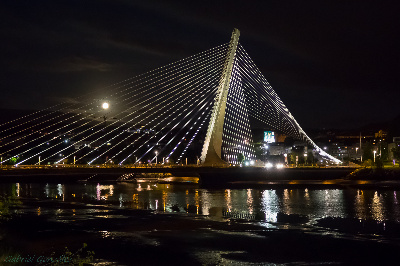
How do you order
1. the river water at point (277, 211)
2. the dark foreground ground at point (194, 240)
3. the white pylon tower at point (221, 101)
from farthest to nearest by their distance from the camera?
the white pylon tower at point (221, 101) < the river water at point (277, 211) < the dark foreground ground at point (194, 240)

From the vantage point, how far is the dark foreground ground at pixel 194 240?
673 inches

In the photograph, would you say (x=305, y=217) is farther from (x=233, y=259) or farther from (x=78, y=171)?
(x=78, y=171)

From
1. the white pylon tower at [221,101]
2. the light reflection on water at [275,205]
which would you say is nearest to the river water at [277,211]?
the light reflection on water at [275,205]

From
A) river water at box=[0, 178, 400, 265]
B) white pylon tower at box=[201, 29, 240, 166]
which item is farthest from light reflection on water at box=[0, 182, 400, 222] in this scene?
white pylon tower at box=[201, 29, 240, 166]

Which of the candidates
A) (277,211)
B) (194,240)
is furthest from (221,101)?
(194,240)

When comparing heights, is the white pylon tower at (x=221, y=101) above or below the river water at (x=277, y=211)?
above

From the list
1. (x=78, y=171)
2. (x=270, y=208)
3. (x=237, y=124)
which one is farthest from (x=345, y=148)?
(x=270, y=208)

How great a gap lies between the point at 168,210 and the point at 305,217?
771cm

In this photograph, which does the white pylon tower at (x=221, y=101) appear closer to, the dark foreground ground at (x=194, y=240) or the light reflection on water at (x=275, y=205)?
the light reflection on water at (x=275, y=205)

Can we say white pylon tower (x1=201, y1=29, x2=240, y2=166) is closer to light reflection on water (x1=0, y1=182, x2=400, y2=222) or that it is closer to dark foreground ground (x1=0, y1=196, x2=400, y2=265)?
light reflection on water (x1=0, y1=182, x2=400, y2=222)

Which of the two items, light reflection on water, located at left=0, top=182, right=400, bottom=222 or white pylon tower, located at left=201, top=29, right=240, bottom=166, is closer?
light reflection on water, located at left=0, top=182, right=400, bottom=222

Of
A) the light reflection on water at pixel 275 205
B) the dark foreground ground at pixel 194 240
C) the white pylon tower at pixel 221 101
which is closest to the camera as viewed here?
the dark foreground ground at pixel 194 240

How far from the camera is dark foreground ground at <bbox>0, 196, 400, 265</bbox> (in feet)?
56.1

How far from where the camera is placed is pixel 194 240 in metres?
20.4
